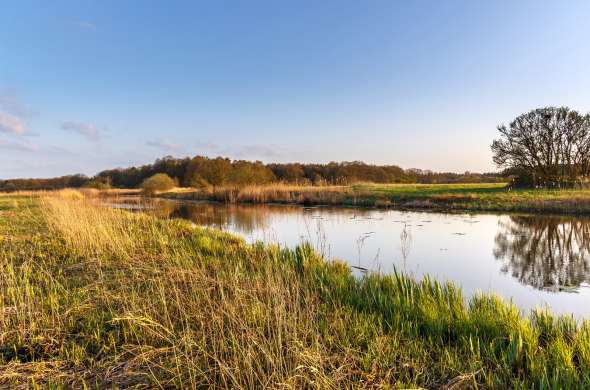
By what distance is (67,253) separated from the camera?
584cm

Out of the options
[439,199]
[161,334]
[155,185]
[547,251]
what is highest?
[155,185]

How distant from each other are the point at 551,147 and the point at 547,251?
1831 cm

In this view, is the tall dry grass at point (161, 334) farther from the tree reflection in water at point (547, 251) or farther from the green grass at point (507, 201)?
the green grass at point (507, 201)

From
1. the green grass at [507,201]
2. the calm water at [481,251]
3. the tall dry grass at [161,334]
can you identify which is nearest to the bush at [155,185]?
the green grass at [507,201]

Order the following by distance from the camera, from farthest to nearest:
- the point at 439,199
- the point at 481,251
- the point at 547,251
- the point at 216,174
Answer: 1. the point at 216,174
2. the point at 439,199
3. the point at 481,251
4. the point at 547,251

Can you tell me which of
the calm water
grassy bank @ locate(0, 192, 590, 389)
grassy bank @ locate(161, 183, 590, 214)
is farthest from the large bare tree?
grassy bank @ locate(0, 192, 590, 389)

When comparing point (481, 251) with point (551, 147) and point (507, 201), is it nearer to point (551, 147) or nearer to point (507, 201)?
point (507, 201)

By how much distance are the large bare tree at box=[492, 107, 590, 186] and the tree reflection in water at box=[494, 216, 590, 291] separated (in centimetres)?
1101

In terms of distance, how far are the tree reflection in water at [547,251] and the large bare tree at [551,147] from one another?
433 inches

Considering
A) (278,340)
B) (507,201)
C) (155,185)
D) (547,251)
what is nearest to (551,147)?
(507,201)

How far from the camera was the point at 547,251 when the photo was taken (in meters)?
8.08

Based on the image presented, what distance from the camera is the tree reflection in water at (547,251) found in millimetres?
5863

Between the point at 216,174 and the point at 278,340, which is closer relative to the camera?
the point at 278,340

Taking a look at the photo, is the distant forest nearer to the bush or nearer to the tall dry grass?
the bush
